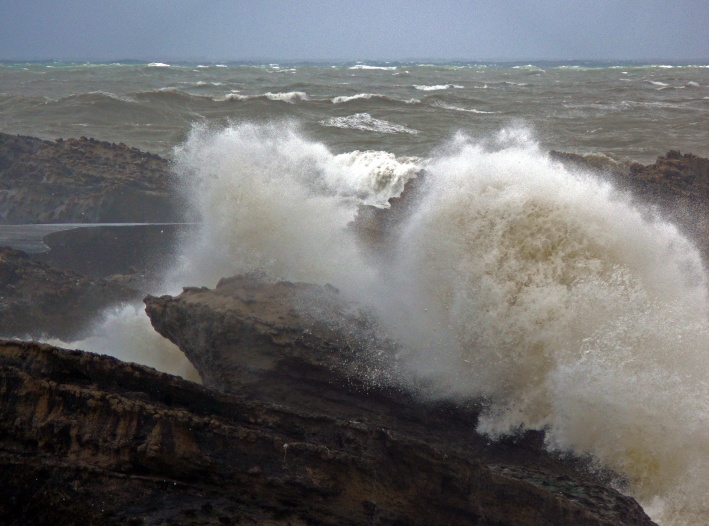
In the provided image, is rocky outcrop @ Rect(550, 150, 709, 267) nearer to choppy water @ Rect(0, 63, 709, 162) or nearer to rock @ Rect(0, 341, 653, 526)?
rock @ Rect(0, 341, 653, 526)

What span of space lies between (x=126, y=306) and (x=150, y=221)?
4.10m

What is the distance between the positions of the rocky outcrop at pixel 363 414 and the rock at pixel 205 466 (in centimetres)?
1

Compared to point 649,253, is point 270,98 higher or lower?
lower

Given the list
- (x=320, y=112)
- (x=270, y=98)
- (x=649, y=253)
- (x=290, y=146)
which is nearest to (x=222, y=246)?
(x=290, y=146)

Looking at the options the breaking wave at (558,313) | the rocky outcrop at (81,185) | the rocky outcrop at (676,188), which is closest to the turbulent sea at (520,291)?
the breaking wave at (558,313)

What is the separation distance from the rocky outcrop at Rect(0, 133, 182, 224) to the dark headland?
6114mm

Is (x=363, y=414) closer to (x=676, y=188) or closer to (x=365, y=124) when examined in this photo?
(x=676, y=188)

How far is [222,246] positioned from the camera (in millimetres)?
8656

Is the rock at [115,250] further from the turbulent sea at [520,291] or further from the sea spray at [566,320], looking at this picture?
the sea spray at [566,320]

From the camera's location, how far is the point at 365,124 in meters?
23.3

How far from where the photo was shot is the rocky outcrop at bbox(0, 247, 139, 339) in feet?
25.2

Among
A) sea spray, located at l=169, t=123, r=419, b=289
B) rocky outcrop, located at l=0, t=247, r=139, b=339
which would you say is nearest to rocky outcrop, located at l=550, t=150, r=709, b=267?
sea spray, located at l=169, t=123, r=419, b=289

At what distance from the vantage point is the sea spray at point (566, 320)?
5.13 m

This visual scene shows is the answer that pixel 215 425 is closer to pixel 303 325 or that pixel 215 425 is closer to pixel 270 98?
pixel 303 325
